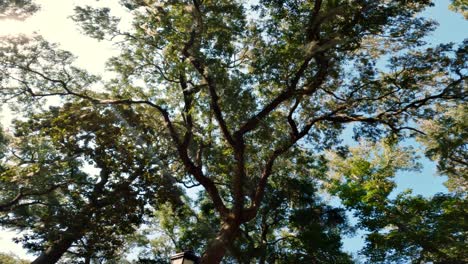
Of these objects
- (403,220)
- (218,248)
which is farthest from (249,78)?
(403,220)

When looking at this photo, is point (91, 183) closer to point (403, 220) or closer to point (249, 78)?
point (249, 78)

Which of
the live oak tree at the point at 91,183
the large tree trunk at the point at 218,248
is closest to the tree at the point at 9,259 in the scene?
the live oak tree at the point at 91,183

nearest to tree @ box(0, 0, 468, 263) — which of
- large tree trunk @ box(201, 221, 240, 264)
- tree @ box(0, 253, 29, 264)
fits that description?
large tree trunk @ box(201, 221, 240, 264)

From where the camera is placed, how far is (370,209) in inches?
600

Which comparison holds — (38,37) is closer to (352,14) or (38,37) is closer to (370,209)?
(352,14)

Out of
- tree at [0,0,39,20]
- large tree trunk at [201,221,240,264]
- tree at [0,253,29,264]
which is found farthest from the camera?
tree at [0,253,29,264]

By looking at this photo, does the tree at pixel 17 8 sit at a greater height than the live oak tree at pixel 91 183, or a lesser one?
greater

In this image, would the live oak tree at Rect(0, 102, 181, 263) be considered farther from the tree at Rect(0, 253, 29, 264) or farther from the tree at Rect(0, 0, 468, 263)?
the tree at Rect(0, 253, 29, 264)

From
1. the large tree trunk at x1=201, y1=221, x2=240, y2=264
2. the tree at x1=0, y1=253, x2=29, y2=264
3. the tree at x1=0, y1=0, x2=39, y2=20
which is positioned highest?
the tree at x1=0, y1=0, x2=39, y2=20

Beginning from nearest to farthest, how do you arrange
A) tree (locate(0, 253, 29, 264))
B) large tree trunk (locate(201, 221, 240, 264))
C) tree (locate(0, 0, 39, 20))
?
large tree trunk (locate(201, 221, 240, 264)) < tree (locate(0, 0, 39, 20)) < tree (locate(0, 253, 29, 264))

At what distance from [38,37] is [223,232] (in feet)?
28.9

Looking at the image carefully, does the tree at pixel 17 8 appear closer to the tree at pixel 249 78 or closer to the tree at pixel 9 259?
the tree at pixel 249 78

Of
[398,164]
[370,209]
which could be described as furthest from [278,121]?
[398,164]

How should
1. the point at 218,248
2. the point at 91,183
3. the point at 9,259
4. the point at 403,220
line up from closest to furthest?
the point at 218,248 < the point at 91,183 < the point at 403,220 < the point at 9,259
